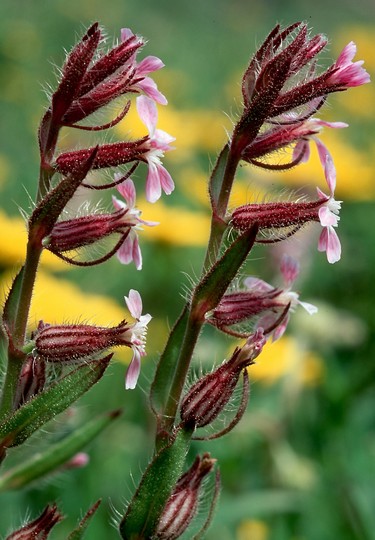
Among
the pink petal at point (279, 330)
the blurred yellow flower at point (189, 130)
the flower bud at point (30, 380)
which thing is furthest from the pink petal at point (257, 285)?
the blurred yellow flower at point (189, 130)

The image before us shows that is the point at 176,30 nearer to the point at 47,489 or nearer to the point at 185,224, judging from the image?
the point at 185,224

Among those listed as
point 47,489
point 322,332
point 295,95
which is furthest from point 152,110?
point 322,332

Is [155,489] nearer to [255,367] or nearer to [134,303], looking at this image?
[134,303]

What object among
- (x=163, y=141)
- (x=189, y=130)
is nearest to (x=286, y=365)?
(x=163, y=141)

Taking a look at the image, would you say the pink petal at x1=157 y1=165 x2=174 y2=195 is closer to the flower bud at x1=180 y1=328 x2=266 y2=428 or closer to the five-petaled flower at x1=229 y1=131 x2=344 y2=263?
the five-petaled flower at x1=229 y1=131 x2=344 y2=263

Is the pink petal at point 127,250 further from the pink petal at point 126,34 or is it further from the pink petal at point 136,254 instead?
the pink petal at point 126,34
